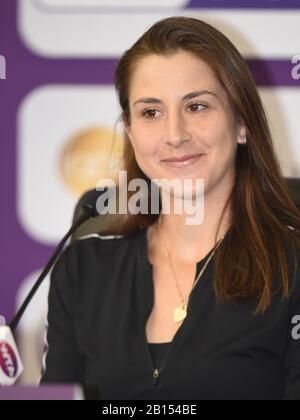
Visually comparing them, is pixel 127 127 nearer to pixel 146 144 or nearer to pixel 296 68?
pixel 146 144

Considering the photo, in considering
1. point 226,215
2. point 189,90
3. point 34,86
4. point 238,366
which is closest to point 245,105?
point 189,90

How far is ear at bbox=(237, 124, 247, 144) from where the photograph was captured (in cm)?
128

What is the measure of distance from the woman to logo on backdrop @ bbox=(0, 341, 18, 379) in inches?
11.2

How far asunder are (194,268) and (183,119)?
0.28 meters

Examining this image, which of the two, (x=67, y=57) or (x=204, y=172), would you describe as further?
(x=67, y=57)

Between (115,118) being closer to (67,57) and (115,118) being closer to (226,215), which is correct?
(67,57)

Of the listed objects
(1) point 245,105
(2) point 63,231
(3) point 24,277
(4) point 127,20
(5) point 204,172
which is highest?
(4) point 127,20

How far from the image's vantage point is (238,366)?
3.76 feet

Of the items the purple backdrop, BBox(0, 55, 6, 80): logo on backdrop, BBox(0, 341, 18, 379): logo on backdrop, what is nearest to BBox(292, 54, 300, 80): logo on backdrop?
the purple backdrop

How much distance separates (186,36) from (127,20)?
1.69ft

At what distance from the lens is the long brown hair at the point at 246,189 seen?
121 centimetres

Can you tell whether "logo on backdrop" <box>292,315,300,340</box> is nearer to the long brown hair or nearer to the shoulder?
the long brown hair

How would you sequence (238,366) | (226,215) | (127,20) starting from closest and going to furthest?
(238,366) < (226,215) < (127,20)

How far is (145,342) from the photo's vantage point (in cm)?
120
